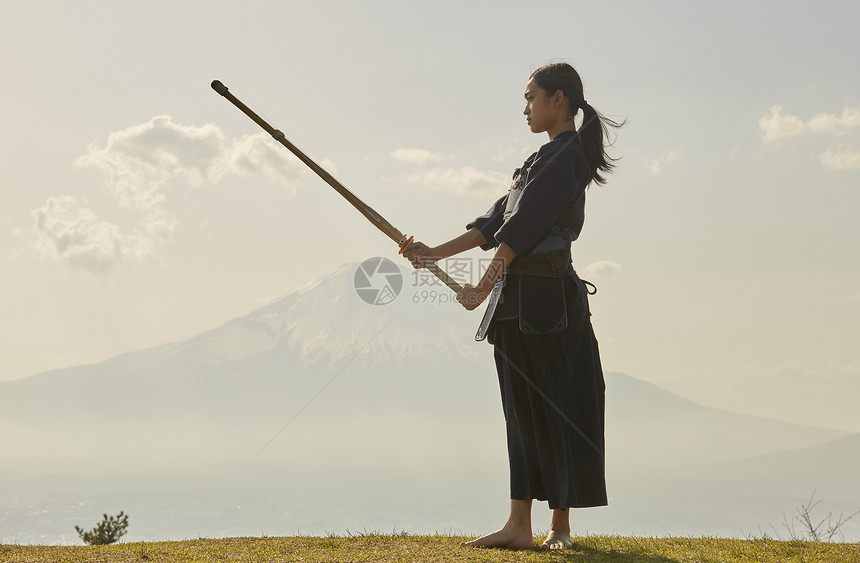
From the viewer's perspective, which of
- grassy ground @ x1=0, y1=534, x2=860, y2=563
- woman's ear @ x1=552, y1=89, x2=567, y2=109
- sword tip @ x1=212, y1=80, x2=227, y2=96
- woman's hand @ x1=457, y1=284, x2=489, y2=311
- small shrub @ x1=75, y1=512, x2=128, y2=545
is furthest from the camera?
small shrub @ x1=75, y1=512, x2=128, y2=545

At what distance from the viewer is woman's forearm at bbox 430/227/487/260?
4379mm

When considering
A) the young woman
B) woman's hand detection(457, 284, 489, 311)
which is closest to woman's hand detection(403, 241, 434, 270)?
the young woman

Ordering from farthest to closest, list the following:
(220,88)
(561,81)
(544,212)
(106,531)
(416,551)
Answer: (106,531), (220,88), (561,81), (416,551), (544,212)

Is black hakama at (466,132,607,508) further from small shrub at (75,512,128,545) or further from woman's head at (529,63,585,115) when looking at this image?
small shrub at (75,512,128,545)

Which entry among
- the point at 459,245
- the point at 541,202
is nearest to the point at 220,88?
the point at 459,245

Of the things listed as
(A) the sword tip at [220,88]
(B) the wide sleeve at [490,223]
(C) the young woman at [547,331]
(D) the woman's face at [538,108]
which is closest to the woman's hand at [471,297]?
(C) the young woman at [547,331]

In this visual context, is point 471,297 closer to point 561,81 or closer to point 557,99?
point 557,99

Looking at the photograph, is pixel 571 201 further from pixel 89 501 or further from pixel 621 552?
pixel 89 501

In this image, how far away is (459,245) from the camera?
14.4 ft

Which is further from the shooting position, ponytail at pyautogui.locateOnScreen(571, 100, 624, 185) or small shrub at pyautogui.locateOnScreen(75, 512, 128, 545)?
small shrub at pyautogui.locateOnScreen(75, 512, 128, 545)

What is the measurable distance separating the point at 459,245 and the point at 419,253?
262mm

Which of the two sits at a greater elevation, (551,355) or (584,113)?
(584,113)

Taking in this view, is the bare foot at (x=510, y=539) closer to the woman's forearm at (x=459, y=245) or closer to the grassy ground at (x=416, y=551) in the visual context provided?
the grassy ground at (x=416, y=551)

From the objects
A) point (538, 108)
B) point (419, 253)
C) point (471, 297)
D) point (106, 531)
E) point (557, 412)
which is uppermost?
point (538, 108)
